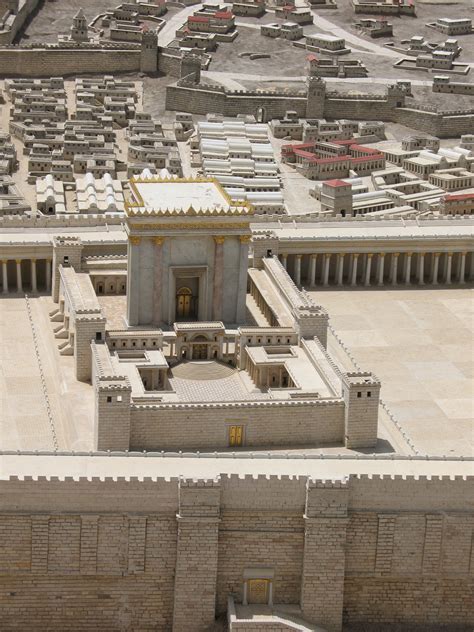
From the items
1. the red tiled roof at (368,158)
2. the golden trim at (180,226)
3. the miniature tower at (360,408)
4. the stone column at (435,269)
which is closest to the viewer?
the miniature tower at (360,408)

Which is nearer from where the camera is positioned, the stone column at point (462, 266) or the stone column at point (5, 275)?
the stone column at point (5, 275)

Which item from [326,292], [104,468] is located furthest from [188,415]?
[326,292]

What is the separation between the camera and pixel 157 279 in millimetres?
129000

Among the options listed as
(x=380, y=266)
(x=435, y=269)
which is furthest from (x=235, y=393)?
(x=435, y=269)

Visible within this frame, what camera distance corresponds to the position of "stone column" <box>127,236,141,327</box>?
128 metres

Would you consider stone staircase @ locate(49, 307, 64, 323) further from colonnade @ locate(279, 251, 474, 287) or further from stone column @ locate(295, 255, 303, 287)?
stone column @ locate(295, 255, 303, 287)

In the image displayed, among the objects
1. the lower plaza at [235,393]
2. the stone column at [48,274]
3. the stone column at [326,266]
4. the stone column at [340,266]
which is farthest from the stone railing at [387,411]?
the stone column at [48,274]

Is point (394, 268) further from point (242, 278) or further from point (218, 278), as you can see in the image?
point (218, 278)

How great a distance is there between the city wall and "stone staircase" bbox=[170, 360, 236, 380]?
92.5 ft

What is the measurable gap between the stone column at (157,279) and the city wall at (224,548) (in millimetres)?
35894

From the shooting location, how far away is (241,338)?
408 ft

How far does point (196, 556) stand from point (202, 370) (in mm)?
32106

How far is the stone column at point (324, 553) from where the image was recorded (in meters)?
92.2

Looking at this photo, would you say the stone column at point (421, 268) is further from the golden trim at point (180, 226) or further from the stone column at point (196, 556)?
the stone column at point (196, 556)
